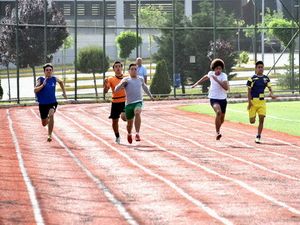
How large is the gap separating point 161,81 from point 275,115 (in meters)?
17.8

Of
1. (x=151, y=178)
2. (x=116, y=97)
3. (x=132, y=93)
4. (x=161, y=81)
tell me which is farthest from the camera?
(x=161, y=81)

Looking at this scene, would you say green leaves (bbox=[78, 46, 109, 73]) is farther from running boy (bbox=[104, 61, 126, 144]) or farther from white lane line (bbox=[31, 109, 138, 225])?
white lane line (bbox=[31, 109, 138, 225])

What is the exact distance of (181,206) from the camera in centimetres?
1169

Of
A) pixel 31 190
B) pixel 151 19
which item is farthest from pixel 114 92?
pixel 151 19

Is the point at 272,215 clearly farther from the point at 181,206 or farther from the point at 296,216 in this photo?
the point at 181,206

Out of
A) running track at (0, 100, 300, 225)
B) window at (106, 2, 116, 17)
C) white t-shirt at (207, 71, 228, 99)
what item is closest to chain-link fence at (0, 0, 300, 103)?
window at (106, 2, 116, 17)

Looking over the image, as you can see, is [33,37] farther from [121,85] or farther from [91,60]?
[121,85]

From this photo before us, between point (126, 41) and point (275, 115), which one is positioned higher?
point (126, 41)

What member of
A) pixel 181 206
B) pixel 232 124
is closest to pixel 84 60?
pixel 232 124

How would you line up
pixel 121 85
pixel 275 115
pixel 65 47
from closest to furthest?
pixel 121 85 → pixel 275 115 → pixel 65 47

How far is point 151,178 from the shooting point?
14.7m

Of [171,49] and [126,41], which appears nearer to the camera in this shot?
[126,41]

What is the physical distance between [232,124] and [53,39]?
20753 millimetres

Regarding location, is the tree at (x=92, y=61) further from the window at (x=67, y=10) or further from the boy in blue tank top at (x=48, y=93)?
the boy in blue tank top at (x=48, y=93)
